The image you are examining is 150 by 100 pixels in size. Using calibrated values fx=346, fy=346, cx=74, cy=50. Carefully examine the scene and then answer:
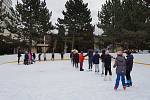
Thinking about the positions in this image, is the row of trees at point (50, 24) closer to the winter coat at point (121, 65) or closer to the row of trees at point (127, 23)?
the row of trees at point (127, 23)

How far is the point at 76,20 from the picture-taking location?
64812mm

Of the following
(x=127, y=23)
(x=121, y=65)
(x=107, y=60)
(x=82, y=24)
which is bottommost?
(x=121, y=65)

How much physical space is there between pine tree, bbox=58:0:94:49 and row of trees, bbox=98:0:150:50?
420cm

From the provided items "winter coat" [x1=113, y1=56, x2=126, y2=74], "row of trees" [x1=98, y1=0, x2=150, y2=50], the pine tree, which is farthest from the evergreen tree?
"winter coat" [x1=113, y1=56, x2=126, y2=74]

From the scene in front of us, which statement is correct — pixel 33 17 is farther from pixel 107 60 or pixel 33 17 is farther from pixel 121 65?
pixel 121 65

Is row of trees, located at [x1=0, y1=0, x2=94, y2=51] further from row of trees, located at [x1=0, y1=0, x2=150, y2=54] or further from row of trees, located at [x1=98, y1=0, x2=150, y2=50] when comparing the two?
row of trees, located at [x1=98, y1=0, x2=150, y2=50]

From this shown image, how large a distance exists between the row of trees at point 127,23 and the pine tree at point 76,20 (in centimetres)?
420

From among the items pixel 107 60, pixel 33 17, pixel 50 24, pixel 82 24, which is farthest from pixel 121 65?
pixel 82 24

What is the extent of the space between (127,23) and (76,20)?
15401 mm

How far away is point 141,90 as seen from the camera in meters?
12.7

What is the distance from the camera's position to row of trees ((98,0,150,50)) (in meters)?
46.6

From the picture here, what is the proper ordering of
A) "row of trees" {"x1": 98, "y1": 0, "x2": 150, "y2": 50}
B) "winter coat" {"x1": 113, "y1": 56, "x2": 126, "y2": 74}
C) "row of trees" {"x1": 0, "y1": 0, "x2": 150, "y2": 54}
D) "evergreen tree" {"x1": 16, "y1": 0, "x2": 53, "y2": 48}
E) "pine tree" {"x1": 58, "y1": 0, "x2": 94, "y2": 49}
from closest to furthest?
"winter coat" {"x1": 113, "y1": 56, "x2": 126, "y2": 74}, "row of trees" {"x1": 98, "y1": 0, "x2": 150, "y2": 50}, "row of trees" {"x1": 0, "y1": 0, "x2": 150, "y2": 54}, "evergreen tree" {"x1": 16, "y1": 0, "x2": 53, "y2": 48}, "pine tree" {"x1": 58, "y1": 0, "x2": 94, "y2": 49}

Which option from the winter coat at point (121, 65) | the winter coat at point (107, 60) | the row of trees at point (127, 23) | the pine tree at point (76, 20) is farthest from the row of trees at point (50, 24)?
the winter coat at point (121, 65)

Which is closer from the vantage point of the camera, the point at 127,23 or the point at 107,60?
the point at 107,60
